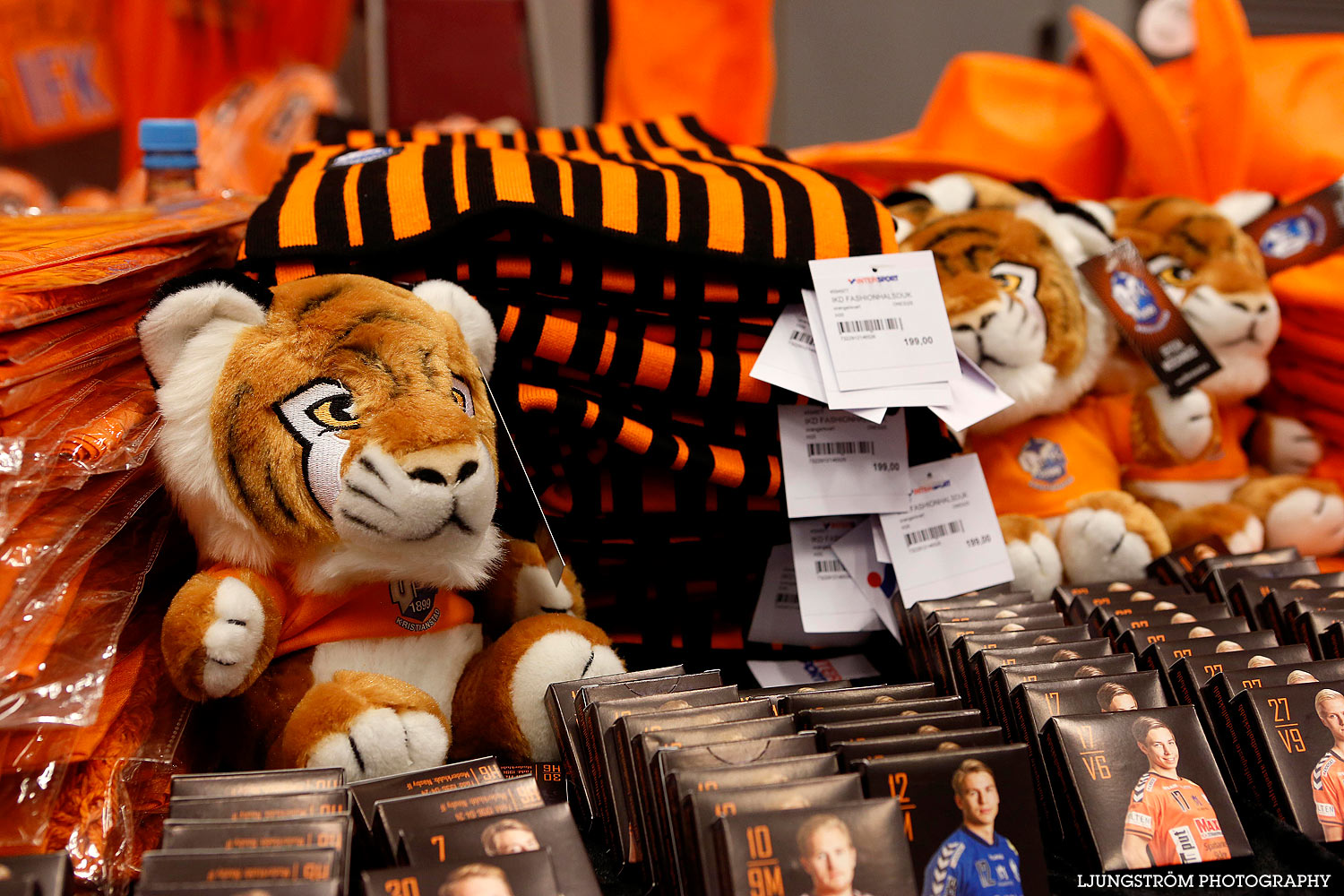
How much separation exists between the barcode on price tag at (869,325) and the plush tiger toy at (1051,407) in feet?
0.43

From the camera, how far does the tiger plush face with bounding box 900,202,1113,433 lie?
112cm

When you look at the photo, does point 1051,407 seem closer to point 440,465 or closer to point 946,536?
point 946,536

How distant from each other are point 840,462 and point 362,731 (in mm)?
551

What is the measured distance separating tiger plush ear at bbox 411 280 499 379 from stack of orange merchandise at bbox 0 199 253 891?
25 cm

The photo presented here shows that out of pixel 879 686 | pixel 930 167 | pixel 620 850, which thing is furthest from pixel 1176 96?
pixel 620 850

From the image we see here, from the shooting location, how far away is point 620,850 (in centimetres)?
77

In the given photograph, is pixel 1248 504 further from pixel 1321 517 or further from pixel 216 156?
pixel 216 156

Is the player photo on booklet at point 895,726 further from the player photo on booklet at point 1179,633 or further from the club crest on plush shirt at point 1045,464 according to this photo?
the club crest on plush shirt at point 1045,464

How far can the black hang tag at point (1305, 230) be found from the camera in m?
1.34

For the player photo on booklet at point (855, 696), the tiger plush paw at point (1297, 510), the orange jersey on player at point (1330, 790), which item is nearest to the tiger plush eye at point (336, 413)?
the player photo on booklet at point (855, 696)

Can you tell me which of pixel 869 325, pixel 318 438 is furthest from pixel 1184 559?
pixel 318 438

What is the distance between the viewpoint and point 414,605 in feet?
2.88

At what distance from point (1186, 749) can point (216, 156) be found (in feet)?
5.74

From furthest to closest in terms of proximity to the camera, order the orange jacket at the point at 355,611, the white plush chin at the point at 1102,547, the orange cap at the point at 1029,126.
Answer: the orange cap at the point at 1029,126, the white plush chin at the point at 1102,547, the orange jacket at the point at 355,611
